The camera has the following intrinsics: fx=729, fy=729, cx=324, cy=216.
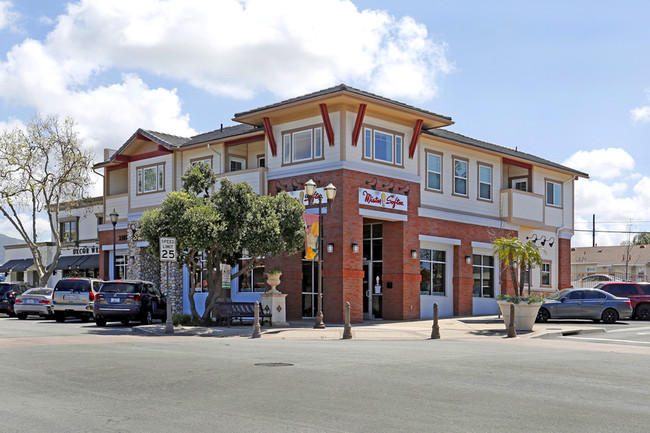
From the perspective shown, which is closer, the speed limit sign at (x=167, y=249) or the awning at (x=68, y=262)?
the speed limit sign at (x=167, y=249)

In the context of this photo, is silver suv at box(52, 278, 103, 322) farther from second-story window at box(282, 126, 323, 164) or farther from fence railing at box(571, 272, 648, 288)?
fence railing at box(571, 272, 648, 288)

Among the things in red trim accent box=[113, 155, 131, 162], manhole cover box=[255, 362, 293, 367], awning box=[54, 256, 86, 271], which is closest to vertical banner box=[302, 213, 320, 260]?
manhole cover box=[255, 362, 293, 367]

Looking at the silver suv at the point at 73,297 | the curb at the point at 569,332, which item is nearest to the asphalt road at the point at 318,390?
the curb at the point at 569,332

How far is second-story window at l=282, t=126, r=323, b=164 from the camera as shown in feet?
97.1

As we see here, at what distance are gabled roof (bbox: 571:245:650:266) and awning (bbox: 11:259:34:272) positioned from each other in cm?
5086

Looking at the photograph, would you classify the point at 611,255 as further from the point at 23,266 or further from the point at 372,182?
the point at 23,266

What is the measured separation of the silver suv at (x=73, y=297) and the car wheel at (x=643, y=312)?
23.5 metres

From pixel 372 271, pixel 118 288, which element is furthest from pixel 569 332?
pixel 118 288

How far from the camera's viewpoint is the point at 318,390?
10.3 meters

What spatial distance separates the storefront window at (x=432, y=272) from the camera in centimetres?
3212

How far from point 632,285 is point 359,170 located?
13752mm

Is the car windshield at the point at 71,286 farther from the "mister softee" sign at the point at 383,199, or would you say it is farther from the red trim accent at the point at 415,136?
the red trim accent at the point at 415,136

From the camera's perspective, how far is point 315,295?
30.7 metres

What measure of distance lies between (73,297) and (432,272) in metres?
15.3
